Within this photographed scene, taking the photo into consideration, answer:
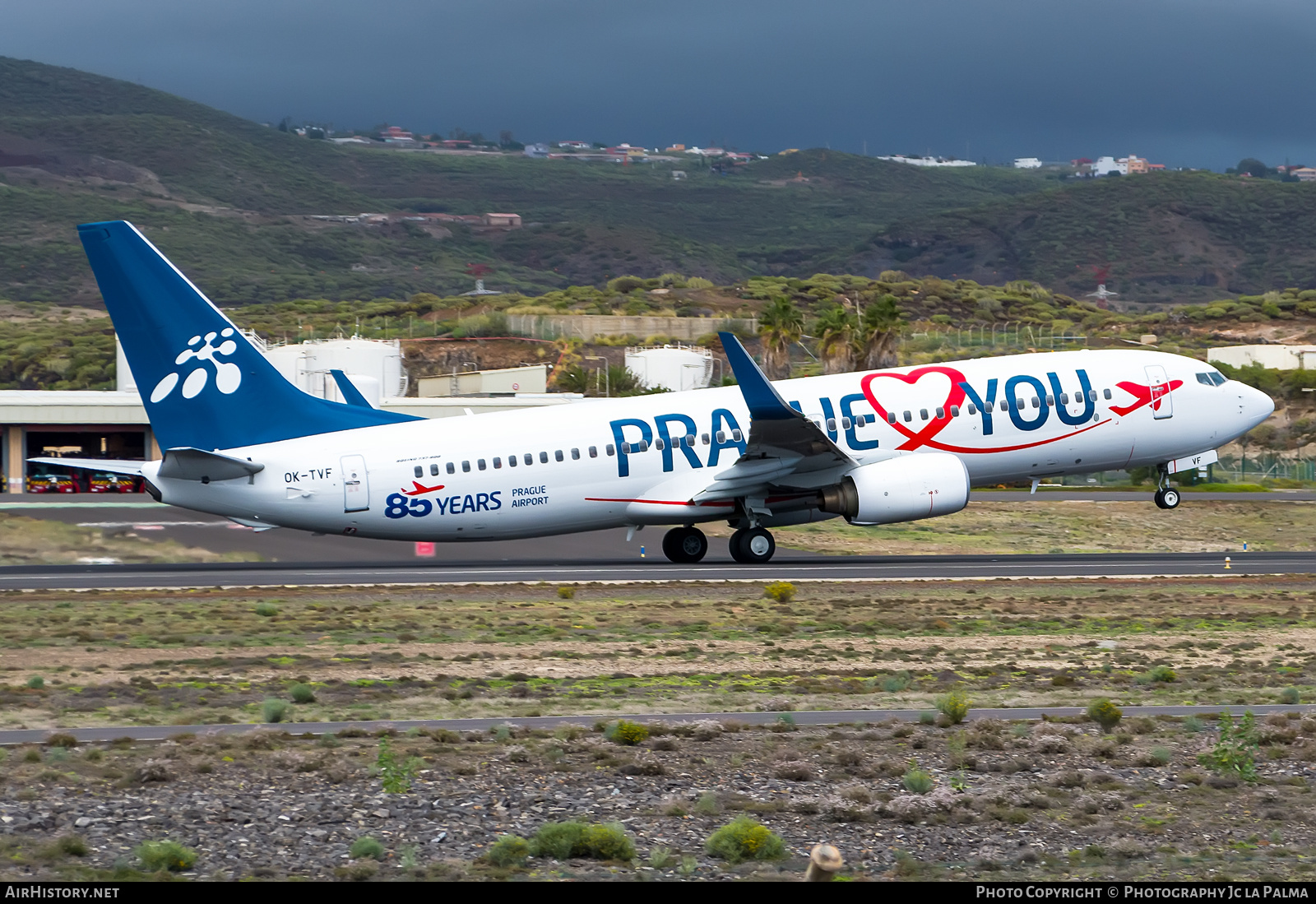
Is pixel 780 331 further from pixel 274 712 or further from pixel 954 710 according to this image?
pixel 274 712

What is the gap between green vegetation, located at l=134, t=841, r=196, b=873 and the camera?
12706mm

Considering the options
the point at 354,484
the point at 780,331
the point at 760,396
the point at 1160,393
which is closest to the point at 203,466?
the point at 354,484

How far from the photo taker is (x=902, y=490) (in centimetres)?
3694

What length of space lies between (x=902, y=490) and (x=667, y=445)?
5.83 m

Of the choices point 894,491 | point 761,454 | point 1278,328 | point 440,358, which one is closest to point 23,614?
point 761,454

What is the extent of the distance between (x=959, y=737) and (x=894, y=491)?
62.5 feet

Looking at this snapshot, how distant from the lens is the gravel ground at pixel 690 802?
13188mm

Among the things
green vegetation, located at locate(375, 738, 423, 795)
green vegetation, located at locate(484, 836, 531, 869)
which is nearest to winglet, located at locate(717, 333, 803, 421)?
green vegetation, located at locate(375, 738, 423, 795)

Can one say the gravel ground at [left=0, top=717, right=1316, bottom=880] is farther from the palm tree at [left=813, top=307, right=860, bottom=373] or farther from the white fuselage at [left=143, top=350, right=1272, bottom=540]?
the palm tree at [left=813, top=307, right=860, bottom=373]

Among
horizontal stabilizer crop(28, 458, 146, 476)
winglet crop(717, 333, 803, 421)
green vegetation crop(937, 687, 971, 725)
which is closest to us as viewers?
green vegetation crop(937, 687, 971, 725)

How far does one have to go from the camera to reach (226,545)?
43625 millimetres

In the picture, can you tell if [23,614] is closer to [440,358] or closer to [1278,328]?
[440,358]

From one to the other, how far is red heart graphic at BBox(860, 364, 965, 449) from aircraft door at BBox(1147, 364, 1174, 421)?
5.84 meters

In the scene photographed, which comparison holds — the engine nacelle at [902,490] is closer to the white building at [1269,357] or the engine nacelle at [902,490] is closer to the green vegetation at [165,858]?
the green vegetation at [165,858]
